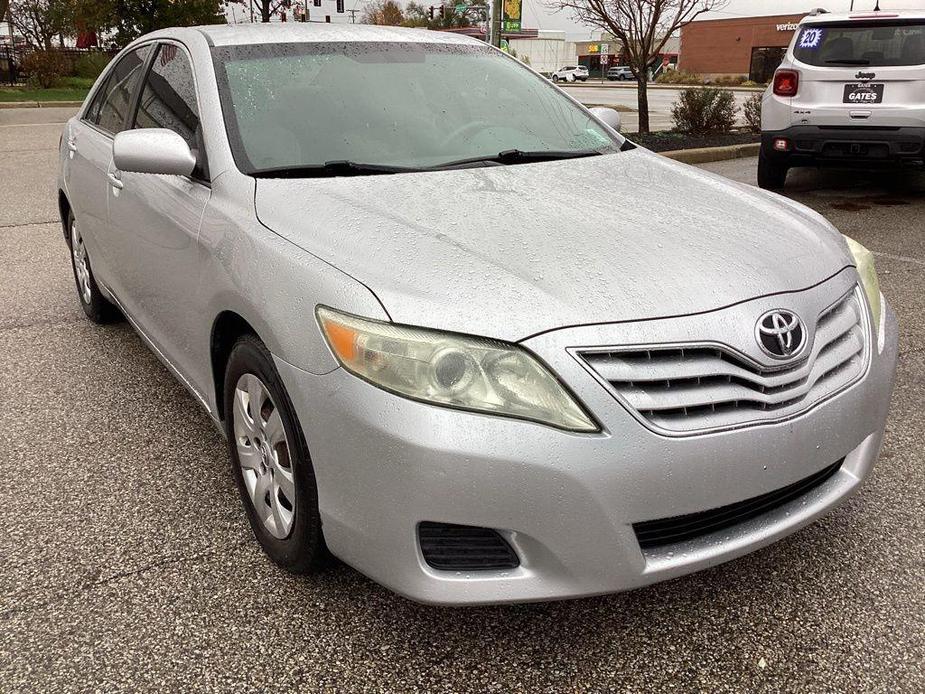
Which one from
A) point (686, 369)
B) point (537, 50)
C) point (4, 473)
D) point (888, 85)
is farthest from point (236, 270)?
point (537, 50)

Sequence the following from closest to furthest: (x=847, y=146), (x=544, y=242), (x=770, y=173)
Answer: (x=544, y=242)
(x=847, y=146)
(x=770, y=173)

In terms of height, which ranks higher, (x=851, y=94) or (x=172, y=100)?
(x=172, y=100)

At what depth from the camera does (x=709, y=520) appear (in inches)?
81.6

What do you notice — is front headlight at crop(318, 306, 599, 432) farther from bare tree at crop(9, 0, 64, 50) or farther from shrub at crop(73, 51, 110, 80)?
bare tree at crop(9, 0, 64, 50)

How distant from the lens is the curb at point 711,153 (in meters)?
11.4

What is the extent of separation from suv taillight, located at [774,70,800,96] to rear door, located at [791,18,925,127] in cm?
5

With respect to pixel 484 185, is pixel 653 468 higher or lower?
lower

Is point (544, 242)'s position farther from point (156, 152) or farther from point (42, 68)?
point (42, 68)

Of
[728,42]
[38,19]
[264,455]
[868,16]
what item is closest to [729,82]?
[728,42]

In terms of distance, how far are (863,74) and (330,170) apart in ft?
22.8

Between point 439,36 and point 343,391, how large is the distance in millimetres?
2354

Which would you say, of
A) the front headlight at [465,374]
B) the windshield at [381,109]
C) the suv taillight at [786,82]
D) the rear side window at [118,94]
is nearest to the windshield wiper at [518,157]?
the windshield at [381,109]

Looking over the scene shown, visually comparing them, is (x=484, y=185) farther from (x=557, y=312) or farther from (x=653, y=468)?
(x=653, y=468)

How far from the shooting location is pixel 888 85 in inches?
311
